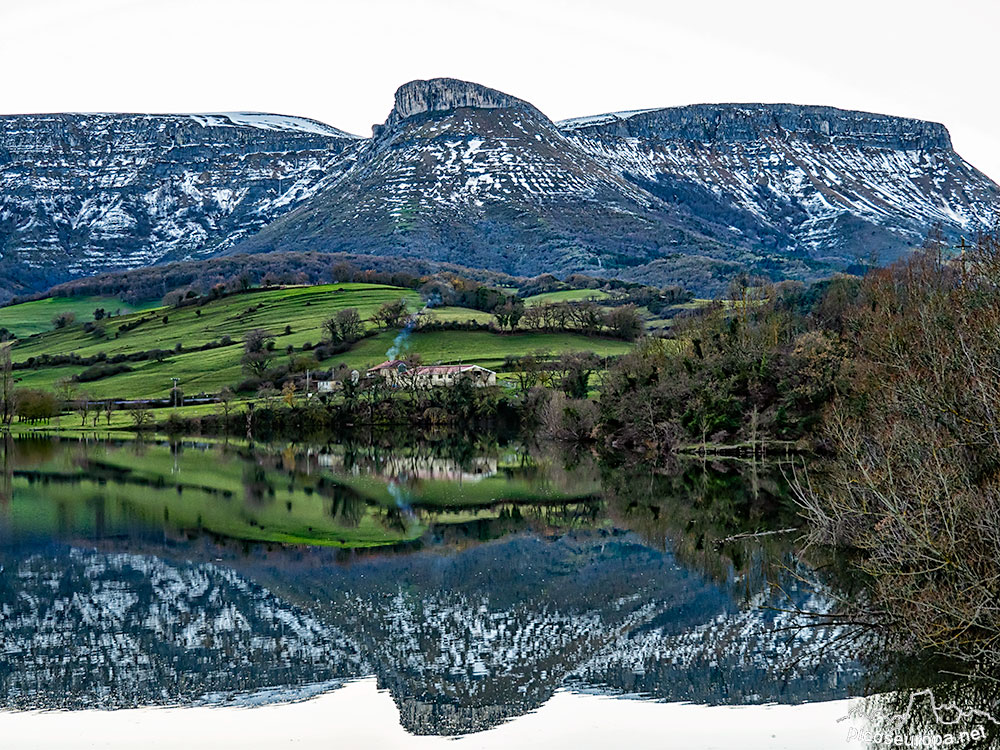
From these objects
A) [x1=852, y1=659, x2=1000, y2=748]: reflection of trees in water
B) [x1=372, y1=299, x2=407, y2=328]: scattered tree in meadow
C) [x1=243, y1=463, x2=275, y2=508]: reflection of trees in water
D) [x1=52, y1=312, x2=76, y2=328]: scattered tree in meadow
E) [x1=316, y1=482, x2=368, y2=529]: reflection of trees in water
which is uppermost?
[x1=372, y1=299, x2=407, y2=328]: scattered tree in meadow

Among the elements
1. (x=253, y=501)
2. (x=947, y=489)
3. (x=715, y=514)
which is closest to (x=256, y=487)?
(x=253, y=501)

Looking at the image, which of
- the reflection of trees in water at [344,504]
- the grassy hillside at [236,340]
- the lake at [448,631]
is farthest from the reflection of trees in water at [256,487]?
the grassy hillside at [236,340]

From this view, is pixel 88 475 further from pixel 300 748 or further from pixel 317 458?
pixel 300 748

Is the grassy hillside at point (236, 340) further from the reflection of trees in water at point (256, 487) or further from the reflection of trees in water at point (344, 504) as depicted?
the reflection of trees in water at point (344, 504)

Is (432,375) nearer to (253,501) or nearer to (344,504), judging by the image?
(253,501)

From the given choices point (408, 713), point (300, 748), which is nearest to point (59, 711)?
point (300, 748)

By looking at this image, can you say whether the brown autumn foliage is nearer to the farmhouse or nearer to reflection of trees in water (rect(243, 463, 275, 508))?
reflection of trees in water (rect(243, 463, 275, 508))

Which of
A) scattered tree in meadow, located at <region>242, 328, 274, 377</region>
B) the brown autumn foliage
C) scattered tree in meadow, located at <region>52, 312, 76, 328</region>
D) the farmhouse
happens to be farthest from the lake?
scattered tree in meadow, located at <region>52, 312, 76, 328</region>
